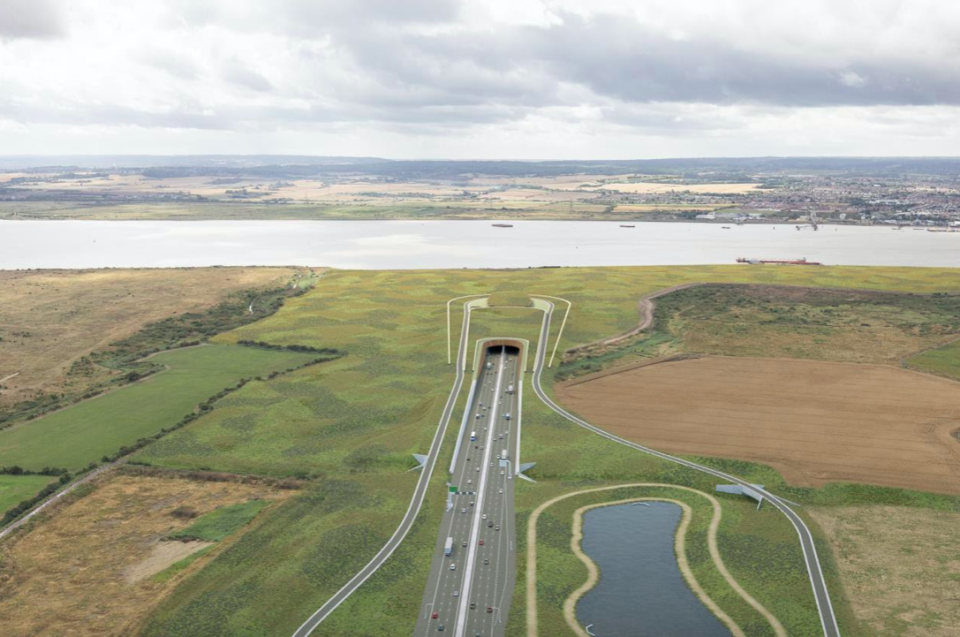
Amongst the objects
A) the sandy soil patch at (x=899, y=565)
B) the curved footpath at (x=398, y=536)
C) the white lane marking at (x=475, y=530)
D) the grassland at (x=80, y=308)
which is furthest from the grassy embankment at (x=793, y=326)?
the grassland at (x=80, y=308)

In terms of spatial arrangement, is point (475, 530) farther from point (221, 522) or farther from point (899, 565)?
point (899, 565)

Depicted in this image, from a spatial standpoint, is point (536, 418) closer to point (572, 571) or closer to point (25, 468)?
point (572, 571)

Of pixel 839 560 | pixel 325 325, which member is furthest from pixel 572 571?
pixel 325 325

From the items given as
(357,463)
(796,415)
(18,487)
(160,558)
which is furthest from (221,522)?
(796,415)

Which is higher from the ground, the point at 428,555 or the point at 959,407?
the point at 959,407

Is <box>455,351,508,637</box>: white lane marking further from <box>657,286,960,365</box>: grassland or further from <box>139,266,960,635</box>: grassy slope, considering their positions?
<box>657,286,960,365</box>: grassland

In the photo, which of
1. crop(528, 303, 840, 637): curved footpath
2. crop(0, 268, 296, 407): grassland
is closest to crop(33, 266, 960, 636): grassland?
crop(528, 303, 840, 637): curved footpath
